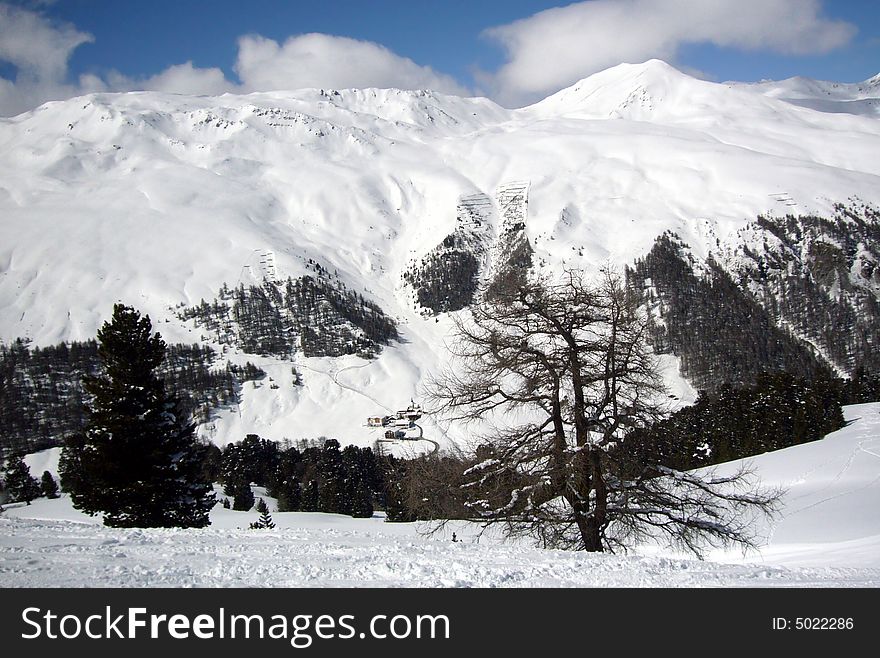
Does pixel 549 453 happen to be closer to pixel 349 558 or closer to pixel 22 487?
pixel 349 558

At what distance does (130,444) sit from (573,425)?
16.9m

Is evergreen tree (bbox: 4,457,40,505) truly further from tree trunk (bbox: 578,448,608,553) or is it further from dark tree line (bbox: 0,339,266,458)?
dark tree line (bbox: 0,339,266,458)

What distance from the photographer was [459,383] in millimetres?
11242

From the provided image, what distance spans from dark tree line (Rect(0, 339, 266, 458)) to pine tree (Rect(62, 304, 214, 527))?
145902 mm

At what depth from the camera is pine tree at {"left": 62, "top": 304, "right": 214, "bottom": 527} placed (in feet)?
71.6

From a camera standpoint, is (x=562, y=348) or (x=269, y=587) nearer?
(x=269, y=587)

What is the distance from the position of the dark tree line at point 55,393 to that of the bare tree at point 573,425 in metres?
161

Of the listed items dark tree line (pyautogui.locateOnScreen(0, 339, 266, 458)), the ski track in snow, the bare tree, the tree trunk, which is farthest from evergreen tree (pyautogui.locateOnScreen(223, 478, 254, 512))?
dark tree line (pyautogui.locateOnScreen(0, 339, 266, 458))

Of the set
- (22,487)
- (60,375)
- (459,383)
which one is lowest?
(22,487)

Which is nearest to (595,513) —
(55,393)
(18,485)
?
(18,485)

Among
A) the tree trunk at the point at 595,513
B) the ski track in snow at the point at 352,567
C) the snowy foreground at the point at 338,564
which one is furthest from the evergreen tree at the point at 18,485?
the tree trunk at the point at 595,513
